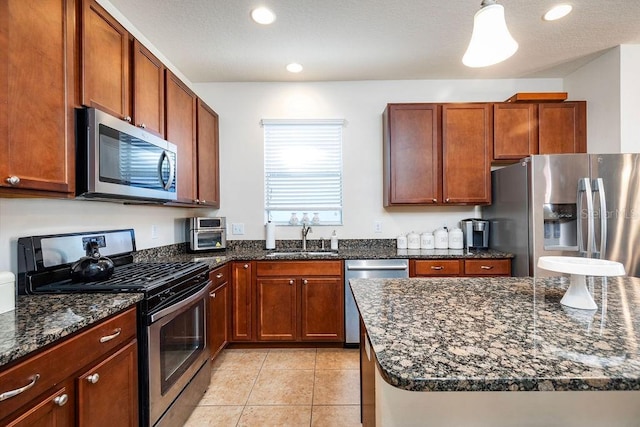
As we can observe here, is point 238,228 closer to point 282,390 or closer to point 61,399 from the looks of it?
point 282,390

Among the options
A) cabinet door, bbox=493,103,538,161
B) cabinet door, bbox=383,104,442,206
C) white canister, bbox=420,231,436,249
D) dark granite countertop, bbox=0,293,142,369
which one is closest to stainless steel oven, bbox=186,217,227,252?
dark granite countertop, bbox=0,293,142,369

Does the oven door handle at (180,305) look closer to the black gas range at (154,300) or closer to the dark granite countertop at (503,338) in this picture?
the black gas range at (154,300)

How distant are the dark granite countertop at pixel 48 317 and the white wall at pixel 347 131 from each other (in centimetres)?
200

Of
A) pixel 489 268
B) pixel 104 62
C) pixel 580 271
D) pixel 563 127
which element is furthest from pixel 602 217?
pixel 104 62

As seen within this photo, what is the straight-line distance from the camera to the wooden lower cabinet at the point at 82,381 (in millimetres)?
887

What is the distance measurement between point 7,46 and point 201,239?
2029mm

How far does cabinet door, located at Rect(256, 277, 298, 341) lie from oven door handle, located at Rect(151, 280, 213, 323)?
2.28 ft

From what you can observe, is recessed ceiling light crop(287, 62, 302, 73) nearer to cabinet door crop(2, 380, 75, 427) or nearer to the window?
the window

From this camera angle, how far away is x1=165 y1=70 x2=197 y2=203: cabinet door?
2.29 m

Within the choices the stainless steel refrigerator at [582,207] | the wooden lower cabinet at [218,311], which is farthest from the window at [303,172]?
the stainless steel refrigerator at [582,207]

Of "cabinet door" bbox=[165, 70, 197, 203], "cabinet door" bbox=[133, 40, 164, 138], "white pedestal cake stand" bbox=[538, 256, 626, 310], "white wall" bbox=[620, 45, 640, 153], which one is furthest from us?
"white wall" bbox=[620, 45, 640, 153]

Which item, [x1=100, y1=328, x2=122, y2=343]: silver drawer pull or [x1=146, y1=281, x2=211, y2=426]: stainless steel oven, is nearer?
[x1=100, y1=328, x2=122, y2=343]: silver drawer pull

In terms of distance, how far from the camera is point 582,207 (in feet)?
7.80

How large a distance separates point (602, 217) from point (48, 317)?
343 cm
